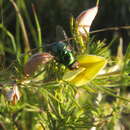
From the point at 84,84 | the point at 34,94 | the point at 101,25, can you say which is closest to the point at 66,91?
the point at 84,84

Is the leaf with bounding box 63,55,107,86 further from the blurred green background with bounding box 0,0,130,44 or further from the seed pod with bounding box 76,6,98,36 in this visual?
the blurred green background with bounding box 0,0,130,44

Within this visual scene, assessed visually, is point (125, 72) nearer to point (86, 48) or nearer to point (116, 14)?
point (86, 48)

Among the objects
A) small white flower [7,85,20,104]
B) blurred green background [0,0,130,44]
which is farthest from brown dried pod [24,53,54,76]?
blurred green background [0,0,130,44]

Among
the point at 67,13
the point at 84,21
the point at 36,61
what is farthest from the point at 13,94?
the point at 67,13

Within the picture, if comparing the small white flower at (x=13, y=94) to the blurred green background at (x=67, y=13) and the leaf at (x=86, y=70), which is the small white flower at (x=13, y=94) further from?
the blurred green background at (x=67, y=13)

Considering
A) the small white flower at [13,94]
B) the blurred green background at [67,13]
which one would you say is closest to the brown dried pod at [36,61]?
the small white flower at [13,94]

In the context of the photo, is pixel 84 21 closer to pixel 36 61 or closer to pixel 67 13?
pixel 36 61
